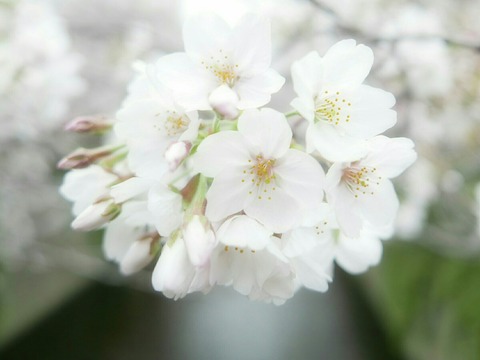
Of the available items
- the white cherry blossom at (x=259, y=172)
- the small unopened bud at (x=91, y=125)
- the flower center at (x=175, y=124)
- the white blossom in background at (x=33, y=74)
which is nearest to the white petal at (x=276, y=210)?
the white cherry blossom at (x=259, y=172)

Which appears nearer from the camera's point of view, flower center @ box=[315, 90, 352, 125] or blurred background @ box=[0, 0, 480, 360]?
flower center @ box=[315, 90, 352, 125]

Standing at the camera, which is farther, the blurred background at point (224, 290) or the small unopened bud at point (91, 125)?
the blurred background at point (224, 290)

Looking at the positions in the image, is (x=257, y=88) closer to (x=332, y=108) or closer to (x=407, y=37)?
(x=332, y=108)

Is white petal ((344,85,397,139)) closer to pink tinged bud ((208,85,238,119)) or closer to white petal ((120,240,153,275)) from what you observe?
pink tinged bud ((208,85,238,119))

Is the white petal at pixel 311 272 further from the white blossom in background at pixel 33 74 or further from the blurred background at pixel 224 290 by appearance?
the white blossom in background at pixel 33 74

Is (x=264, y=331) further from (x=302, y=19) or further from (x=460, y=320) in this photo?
(x=302, y=19)

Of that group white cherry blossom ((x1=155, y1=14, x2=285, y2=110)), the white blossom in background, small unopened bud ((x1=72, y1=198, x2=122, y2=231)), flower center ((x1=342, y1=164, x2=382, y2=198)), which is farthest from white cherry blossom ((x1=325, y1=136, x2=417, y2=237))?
the white blossom in background

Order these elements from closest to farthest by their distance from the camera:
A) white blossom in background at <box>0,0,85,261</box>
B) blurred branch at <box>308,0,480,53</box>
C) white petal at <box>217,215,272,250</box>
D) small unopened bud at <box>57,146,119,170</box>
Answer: white petal at <box>217,215,272,250</box> < small unopened bud at <box>57,146,119,170</box> < blurred branch at <box>308,0,480,53</box> < white blossom in background at <box>0,0,85,261</box>
